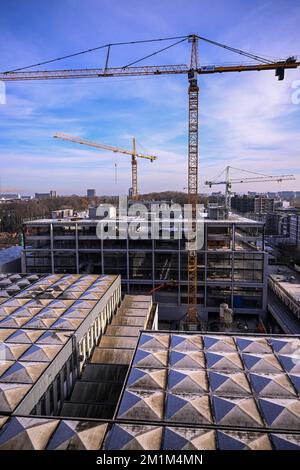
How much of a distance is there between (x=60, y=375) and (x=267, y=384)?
22.6 feet

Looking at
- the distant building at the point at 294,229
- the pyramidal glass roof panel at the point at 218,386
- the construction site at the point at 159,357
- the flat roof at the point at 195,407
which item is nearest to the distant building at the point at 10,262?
the construction site at the point at 159,357

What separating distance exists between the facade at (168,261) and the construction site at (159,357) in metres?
0.12

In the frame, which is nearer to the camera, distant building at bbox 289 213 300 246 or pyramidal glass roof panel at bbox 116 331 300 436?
pyramidal glass roof panel at bbox 116 331 300 436

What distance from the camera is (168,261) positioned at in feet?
95.5

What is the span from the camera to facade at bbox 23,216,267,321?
28016mm

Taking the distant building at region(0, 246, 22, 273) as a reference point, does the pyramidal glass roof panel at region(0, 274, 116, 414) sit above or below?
above

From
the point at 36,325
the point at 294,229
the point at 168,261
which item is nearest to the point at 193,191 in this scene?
the point at 168,261

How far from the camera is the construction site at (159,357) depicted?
24.6 feet

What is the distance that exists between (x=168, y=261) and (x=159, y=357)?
1847 centimetres

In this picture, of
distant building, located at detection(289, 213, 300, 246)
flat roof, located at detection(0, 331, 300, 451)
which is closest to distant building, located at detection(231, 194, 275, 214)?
distant building, located at detection(289, 213, 300, 246)

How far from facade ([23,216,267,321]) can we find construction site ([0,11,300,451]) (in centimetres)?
12

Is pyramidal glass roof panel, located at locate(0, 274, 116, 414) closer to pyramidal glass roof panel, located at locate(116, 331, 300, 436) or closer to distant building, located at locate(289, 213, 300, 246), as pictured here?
pyramidal glass roof panel, located at locate(116, 331, 300, 436)
